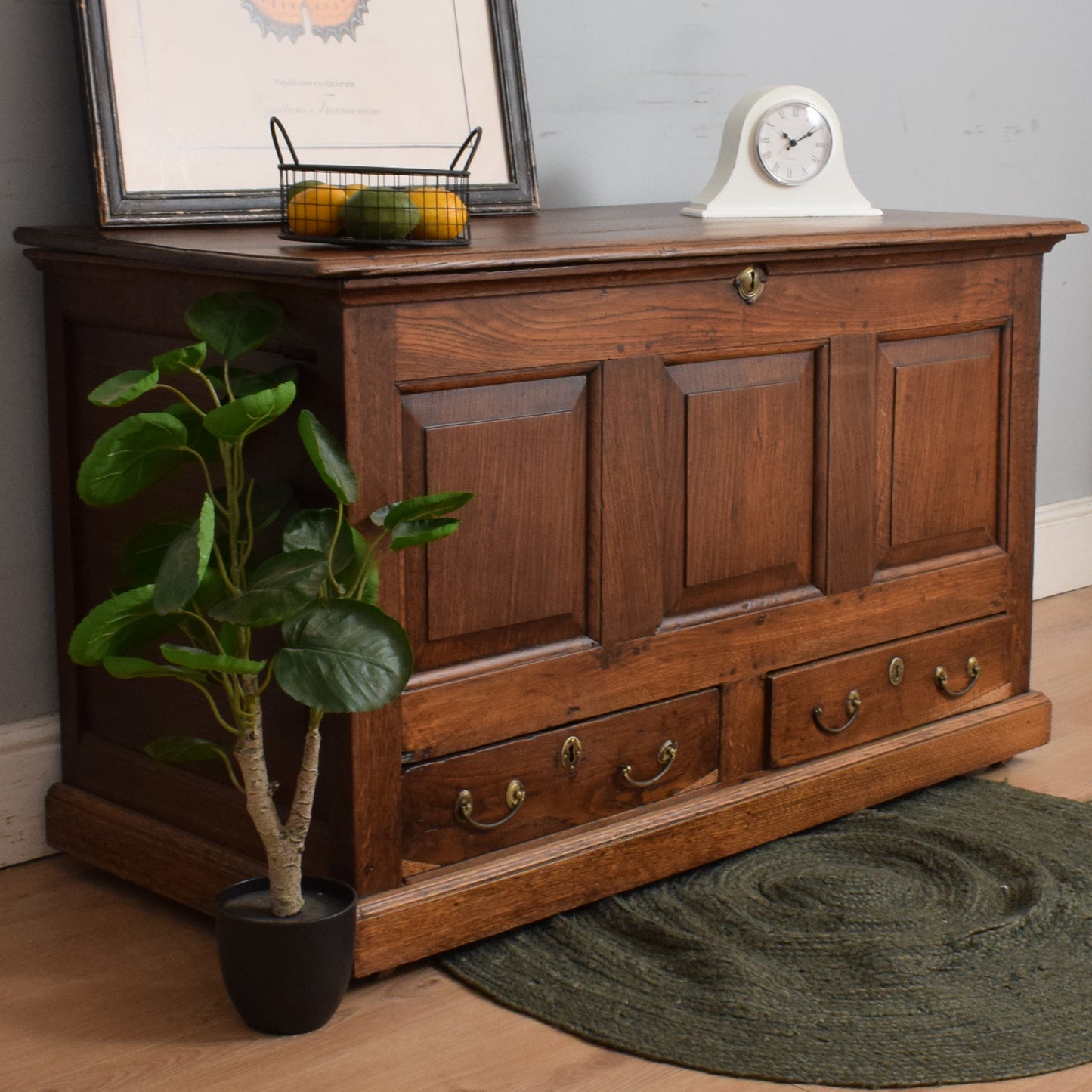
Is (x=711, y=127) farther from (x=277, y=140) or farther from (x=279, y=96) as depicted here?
(x=277, y=140)

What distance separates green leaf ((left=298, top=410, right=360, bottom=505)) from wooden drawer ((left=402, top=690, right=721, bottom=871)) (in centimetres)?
39

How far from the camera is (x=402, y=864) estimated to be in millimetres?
1811

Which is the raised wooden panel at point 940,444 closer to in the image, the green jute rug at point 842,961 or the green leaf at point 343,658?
the green jute rug at point 842,961

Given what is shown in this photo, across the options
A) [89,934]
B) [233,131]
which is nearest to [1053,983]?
[89,934]

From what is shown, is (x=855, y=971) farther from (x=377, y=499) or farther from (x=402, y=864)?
(x=377, y=499)

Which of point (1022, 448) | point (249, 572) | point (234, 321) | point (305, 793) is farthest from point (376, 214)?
point (1022, 448)

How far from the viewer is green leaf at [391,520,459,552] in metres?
1.60

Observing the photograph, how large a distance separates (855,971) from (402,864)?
0.55m

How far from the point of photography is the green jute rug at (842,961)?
1.68 meters

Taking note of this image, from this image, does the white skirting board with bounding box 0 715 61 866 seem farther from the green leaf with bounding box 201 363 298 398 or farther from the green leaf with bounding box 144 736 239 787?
the green leaf with bounding box 201 363 298 398

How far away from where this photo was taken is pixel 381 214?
1718 millimetres

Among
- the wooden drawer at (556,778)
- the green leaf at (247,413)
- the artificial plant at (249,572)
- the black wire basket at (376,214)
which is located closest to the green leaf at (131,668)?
the artificial plant at (249,572)

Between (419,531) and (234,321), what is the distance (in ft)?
0.97

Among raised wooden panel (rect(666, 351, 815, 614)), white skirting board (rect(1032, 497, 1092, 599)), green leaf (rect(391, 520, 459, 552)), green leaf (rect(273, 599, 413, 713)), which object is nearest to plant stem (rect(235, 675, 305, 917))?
green leaf (rect(273, 599, 413, 713))
